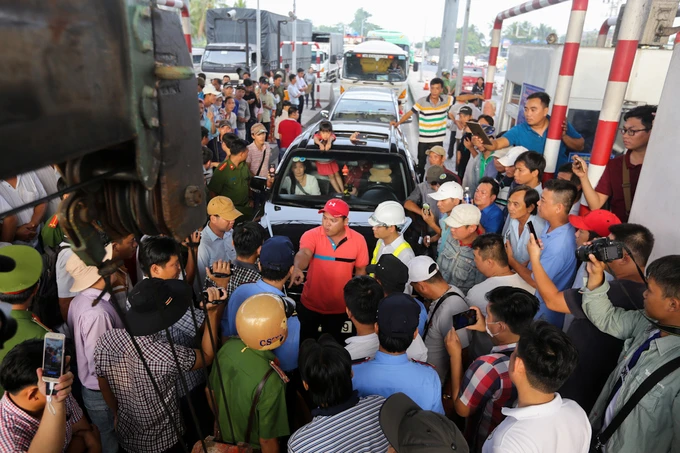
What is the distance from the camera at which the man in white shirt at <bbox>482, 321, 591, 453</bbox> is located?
71.4 inches

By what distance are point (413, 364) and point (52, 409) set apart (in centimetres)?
163

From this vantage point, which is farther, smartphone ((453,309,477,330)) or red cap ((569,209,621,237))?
red cap ((569,209,621,237))

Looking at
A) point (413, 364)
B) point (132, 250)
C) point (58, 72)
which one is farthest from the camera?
point (132, 250)

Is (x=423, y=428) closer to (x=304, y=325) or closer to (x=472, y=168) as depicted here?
(x=304, y=325)

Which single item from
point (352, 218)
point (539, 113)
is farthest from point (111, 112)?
point (539, 113)

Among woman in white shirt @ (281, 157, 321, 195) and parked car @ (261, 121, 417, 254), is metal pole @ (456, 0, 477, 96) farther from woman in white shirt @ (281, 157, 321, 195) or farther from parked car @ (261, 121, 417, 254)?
woman in white shirt @ (281, 157, 321, 195)

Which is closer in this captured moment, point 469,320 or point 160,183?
point 160,183

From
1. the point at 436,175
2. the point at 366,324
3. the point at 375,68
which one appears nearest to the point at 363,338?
the point at 366,324

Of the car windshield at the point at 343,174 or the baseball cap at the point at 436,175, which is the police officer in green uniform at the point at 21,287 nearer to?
the car windshield at the point at 343,174

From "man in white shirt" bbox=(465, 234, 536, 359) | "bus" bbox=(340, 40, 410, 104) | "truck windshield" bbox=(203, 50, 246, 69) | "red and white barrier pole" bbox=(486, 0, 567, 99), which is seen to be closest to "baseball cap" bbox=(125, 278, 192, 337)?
"man in white shirt" bbox=(465, 234, 536, 359)

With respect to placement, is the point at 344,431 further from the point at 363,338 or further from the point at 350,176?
the point at 350,176

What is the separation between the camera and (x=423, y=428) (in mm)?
1584

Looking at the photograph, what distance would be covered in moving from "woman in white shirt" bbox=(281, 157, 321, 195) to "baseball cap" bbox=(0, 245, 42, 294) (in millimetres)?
2639

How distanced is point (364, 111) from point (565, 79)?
230 inches
